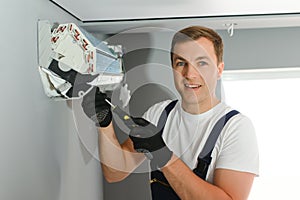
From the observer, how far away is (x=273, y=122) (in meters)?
2.69

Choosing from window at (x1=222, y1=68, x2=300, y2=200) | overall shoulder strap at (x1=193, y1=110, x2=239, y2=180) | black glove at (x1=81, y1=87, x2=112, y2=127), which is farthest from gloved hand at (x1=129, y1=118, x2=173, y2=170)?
window at (x1=222, y1=68, x2=300, y2=200)

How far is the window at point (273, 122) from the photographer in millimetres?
2666

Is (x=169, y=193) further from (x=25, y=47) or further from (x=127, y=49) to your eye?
(x=25, y=47)

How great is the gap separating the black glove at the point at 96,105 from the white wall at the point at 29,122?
16 cm

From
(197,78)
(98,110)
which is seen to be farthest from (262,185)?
(98,110)

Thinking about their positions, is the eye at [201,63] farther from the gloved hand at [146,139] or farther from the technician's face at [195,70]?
the gloved hand at [146,139]

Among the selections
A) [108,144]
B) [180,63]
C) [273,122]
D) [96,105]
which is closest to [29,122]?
[96,105]

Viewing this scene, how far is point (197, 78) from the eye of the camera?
1.92 meters

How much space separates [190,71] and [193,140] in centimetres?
32

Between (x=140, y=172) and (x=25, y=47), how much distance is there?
1316 millimetres

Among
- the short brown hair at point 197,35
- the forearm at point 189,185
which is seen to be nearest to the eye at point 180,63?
the short brown hair at point 197,35

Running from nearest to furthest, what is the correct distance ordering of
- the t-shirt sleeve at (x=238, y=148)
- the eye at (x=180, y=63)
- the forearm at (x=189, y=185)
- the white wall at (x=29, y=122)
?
the white wall at (x=29, y=122) → the forearm at (x=189, y=185) → the t-shirt sleeve at (x=238, y=148) → the eye at (x=180, y=63)

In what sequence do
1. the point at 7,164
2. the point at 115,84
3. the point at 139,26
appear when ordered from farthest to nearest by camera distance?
1. the point at 139,26
2. the point at 115,84
3. the point at 7,164

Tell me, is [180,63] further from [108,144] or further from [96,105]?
[96,105]
